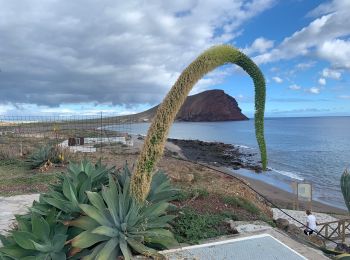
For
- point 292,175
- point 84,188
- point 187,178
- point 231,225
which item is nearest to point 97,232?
point 84,188

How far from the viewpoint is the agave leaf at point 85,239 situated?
13.8 ft

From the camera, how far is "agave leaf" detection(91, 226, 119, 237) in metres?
4.13

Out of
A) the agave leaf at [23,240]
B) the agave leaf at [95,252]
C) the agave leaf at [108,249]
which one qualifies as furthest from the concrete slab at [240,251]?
the agave leaf at [23,240]

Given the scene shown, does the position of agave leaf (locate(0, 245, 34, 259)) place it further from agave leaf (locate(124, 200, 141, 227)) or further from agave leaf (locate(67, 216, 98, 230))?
agave leaf (locate(124, 200, 141, 227))

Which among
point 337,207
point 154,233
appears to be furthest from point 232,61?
point 337,207

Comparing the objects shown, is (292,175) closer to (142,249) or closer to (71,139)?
(71,139)

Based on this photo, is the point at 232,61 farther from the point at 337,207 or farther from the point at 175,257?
the point at 337,207

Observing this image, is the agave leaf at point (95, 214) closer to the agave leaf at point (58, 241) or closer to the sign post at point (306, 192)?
the agave leaf at point (58, 241)

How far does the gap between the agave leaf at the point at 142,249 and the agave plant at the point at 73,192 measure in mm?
965

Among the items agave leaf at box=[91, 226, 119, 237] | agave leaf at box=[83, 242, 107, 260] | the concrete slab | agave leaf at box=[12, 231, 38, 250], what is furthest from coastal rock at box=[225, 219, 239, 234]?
agave leaf at box=[12, 231, 38, 250]

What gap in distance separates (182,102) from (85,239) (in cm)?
194

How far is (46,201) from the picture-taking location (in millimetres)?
5188

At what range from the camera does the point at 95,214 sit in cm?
441

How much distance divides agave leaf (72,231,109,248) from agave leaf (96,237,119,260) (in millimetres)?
146
